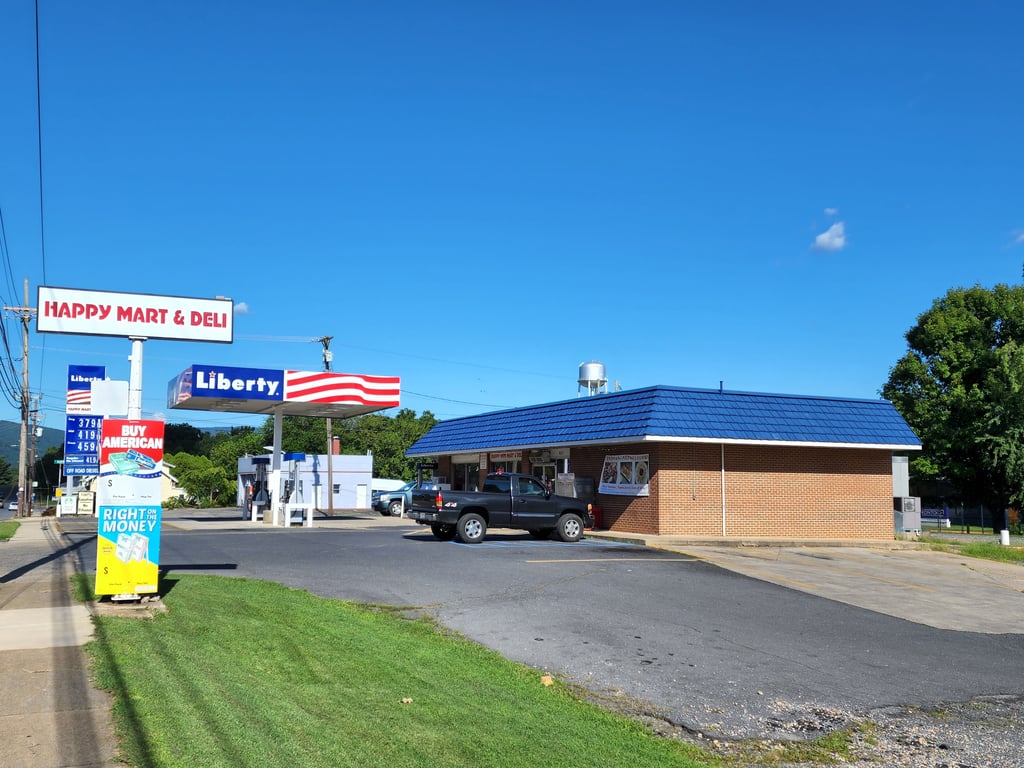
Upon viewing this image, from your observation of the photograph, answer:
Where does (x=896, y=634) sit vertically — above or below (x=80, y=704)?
below

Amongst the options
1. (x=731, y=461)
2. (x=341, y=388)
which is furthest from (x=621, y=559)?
(x=341, y=388)

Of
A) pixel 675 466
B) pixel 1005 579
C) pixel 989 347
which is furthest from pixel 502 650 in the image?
pixel 989 347

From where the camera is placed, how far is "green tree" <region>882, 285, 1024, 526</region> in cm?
5200

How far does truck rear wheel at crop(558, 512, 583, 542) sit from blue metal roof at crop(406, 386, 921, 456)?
9.85 feet

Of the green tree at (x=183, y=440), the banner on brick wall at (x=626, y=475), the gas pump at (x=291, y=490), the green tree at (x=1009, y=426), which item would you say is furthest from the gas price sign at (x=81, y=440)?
the green tree at (x=183, y=440)

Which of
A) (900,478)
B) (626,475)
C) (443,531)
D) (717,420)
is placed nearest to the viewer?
(443,531)

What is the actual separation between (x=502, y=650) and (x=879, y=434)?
21308 millimetres

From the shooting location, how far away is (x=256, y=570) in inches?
623

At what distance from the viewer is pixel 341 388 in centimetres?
→ 3338

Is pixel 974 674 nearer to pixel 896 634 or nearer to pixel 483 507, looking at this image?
pixel 896 634

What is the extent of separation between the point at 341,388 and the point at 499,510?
13.1m

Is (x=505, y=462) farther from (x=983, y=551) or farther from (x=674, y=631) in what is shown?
(x=674, y=631)

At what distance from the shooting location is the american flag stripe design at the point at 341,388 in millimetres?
32688

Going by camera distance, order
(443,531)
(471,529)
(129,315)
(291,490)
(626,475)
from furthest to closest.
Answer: (291,490)
(626,475)
(443,531)
(471,529)
(129,315)
